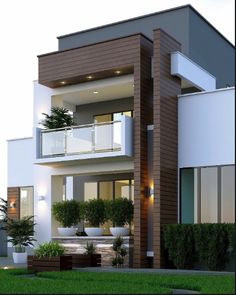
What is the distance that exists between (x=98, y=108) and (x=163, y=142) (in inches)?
252

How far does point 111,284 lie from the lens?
14.3 meters

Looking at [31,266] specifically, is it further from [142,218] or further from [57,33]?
[57,33]

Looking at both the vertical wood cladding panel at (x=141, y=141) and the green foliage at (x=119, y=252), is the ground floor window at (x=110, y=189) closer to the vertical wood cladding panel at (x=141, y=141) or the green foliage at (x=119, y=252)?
the vertical wood cladding panel at (x=141, y=141)

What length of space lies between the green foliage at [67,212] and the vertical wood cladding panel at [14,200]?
11.1 feet

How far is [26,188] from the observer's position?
26.0 meters

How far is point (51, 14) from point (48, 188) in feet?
26.6

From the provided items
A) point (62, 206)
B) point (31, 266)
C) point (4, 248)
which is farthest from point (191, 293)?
point (4, 248)

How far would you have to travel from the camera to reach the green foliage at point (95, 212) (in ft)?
73.8

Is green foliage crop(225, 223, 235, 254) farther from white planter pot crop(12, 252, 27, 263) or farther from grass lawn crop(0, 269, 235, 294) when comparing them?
white planter pot crop(12, 252, 27, 263)

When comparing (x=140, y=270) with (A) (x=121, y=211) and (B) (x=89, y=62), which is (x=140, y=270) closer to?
(A) (x=121, y=211)

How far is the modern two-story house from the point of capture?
20.4m

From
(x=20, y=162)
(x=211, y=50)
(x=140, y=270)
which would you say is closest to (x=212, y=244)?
(x=140, y=270)

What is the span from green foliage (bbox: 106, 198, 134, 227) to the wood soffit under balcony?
15.7 feet

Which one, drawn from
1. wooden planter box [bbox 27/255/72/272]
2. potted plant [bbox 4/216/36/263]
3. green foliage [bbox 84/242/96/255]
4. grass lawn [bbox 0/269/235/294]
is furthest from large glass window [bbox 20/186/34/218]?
grass lawn [bbox 0/269/235/294]
